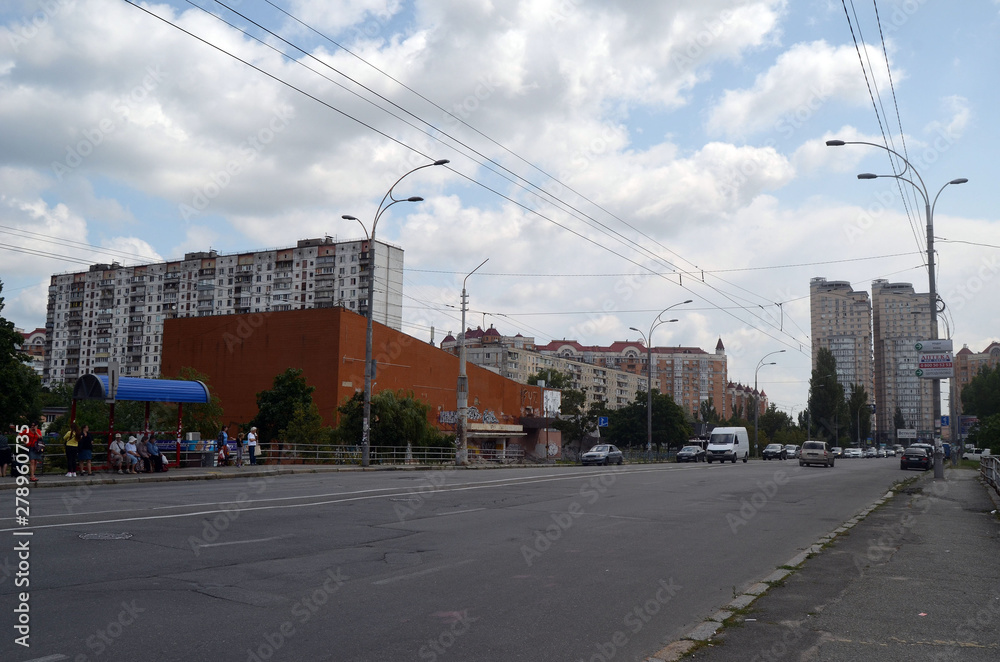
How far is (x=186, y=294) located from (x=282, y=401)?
67131 millimetres

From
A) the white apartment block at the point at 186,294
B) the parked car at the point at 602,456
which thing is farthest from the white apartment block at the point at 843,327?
the parked car at the point at 602,456

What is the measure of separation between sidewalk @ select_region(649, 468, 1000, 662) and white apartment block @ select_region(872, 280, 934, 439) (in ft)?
376

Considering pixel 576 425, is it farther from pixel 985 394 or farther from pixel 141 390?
pixel 141 390

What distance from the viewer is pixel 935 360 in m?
26.9

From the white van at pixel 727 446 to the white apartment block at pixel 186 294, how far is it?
45.3 metres

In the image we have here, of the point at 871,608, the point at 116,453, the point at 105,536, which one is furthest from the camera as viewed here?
the point at 116,453

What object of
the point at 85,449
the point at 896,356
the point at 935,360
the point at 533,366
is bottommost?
the point at 85,449

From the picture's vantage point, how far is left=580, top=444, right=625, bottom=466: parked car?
4931 centimetres

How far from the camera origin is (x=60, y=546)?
932 cm

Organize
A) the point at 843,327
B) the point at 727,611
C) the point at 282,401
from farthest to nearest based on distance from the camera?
the point at 843,327, the point at 282,401, the point at 727,611

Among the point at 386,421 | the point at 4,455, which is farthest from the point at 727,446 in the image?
the point at 4,455

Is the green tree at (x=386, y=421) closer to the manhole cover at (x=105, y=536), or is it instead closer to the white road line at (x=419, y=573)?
the manhole cover at (x=105, y=536)

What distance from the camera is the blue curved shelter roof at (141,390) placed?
74.6 feet

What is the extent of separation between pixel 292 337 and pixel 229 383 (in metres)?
6.67
